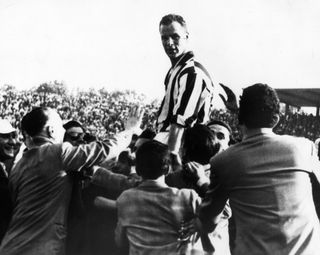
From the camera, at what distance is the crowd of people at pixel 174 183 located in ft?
7.44

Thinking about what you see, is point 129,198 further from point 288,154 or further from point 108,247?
point 108,247

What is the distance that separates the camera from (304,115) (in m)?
15.4

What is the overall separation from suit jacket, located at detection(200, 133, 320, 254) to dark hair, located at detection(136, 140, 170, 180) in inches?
15.5

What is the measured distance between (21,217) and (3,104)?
56.8ft

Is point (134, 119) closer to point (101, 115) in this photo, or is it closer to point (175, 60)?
point (175, 60)

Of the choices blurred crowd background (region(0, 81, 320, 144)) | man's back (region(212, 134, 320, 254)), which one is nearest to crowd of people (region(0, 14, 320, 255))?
man's back (region(212, 134, 320, 254))

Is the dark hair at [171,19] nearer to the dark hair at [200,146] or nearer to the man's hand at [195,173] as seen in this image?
the dark hair at [200,146]

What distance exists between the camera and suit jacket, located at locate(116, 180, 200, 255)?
8.39 ft

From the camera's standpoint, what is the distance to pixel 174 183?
2.96 m

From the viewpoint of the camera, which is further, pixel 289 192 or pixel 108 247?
pixel 108 247

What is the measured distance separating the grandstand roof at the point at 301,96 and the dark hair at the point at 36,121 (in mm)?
13010

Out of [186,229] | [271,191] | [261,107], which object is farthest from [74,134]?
[271,191]

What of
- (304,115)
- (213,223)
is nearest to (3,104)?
(304,115)

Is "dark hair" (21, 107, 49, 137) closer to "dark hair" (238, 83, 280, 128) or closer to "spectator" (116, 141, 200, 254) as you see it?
"spectator" (116, 141, 200, 254)
